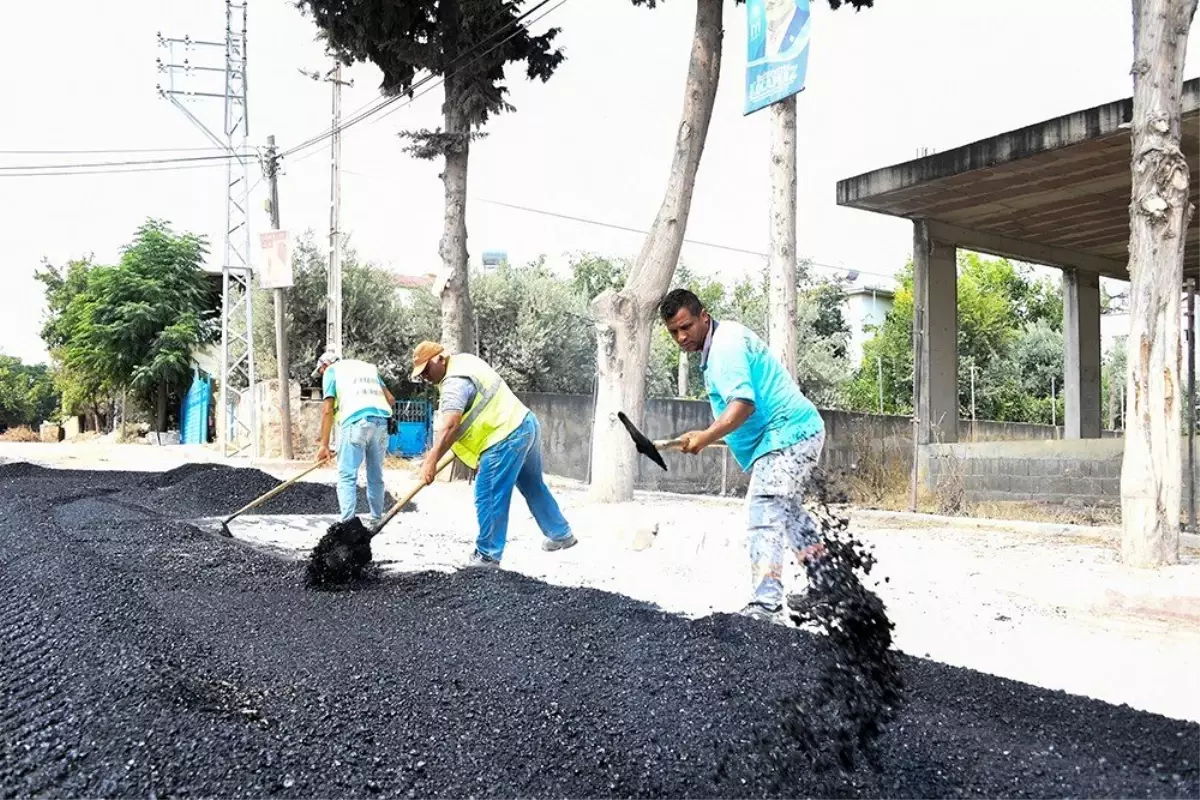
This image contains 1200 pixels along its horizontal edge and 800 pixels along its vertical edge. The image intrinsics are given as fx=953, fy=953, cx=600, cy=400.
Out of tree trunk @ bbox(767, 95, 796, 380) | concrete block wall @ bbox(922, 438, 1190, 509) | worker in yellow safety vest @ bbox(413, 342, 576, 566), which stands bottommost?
concrete block wall @ bbox(922, 438, 1190, 509)

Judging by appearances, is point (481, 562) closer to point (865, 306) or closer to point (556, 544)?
point (556, 544)

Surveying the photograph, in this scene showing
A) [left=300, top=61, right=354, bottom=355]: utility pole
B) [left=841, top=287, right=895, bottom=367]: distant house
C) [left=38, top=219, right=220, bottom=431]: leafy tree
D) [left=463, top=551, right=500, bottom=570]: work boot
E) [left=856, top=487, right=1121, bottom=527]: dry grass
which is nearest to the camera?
[left=463, top=551, right=500, bottom=570]: work boot

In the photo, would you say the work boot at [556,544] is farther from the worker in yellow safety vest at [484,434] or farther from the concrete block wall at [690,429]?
the concrete block wall at [690,429]

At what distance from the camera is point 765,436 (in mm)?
4137

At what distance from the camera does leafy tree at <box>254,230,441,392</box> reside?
18.9 metres

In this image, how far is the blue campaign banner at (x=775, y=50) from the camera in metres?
6.68

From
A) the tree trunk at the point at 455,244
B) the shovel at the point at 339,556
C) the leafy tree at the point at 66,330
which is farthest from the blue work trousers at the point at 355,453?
the leafy tree at the point at 66,330

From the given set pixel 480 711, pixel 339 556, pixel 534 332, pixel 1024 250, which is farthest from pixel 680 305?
pixel 534 332

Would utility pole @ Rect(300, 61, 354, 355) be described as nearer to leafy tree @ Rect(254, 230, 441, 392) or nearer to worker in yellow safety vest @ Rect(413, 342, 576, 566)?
leafy tree @ Rect(254, 230, 441, 392)

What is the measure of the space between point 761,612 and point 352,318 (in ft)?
52.7

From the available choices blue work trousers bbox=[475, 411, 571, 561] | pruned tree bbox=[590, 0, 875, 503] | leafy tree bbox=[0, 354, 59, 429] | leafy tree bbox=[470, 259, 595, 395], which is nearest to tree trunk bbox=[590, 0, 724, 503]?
pruned tree bbox=[590, 0, 875, 503]

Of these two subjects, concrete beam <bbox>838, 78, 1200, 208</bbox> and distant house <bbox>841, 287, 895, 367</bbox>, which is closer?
concrete beam <bbox>838, 78, 1200, 208</bbox>

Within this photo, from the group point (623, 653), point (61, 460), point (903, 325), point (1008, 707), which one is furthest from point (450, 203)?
point (903, 325)

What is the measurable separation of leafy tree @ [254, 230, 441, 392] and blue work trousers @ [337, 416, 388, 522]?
38.7 ft
